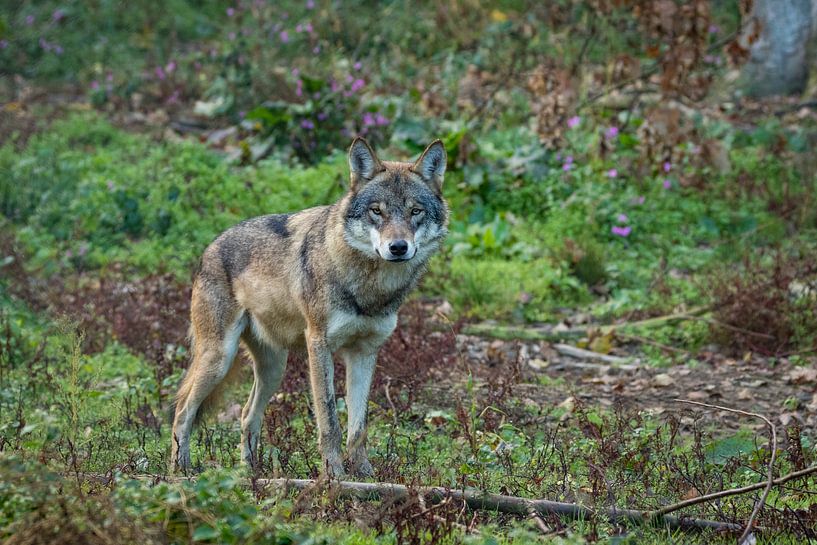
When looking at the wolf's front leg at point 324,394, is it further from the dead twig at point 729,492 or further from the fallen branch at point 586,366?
the fallen branch at point 586,366

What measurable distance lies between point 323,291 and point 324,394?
2.17ft

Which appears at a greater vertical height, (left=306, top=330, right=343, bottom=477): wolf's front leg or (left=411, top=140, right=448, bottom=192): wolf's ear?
(left=411, top=140, right=448, bottom=192): wolf's ear

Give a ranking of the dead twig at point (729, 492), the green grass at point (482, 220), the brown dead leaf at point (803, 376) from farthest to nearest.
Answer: the green grass at point (482, 220) → the brown dead leaf at point (803, 376) → the dead twig at point (729, 492)

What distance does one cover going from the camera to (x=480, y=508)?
5020mm

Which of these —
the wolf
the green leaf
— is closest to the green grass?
the wolf

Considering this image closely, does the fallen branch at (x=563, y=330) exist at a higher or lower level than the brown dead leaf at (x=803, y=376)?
lower

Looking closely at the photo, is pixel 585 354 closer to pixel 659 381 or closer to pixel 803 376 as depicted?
pixel 659 381

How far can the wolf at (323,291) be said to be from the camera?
6363 mm

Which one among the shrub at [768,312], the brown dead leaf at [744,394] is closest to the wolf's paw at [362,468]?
the brown dead leaf at [744,394]

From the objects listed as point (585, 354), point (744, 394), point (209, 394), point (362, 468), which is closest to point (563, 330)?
point (585, 354)

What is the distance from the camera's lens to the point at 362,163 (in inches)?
256

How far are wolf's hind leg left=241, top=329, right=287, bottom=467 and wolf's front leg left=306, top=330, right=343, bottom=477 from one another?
0.66 m

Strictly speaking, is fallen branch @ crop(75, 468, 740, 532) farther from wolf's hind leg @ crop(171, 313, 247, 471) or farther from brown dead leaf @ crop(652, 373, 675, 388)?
brown dead leaf @ crop(652, 373, 675, 388)

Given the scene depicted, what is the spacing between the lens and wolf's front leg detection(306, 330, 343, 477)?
20.9ft
